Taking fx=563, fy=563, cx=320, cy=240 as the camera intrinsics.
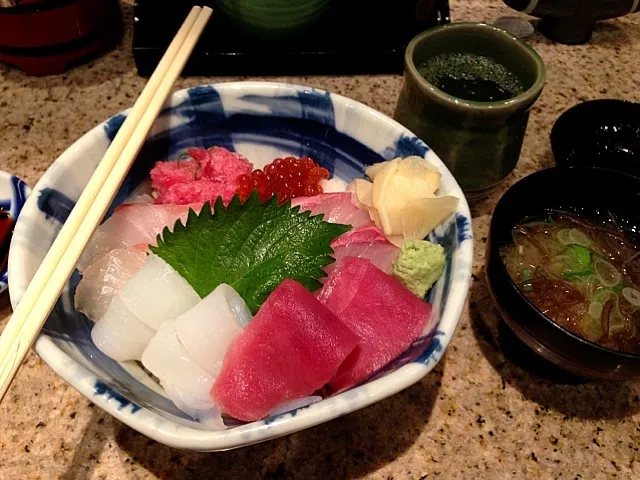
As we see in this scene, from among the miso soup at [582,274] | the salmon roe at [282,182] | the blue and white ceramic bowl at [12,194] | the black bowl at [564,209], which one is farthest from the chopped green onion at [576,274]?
the blue and white ceramic bowl at [12,194]

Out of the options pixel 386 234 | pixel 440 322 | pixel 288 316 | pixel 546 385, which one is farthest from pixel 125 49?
pixel 546 385

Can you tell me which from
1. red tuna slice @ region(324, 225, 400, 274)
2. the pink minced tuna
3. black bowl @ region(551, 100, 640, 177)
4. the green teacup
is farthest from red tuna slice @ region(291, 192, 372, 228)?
black bowl @ region(551, 100, 640, 177)

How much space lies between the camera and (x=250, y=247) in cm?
94

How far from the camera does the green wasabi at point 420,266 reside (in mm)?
894

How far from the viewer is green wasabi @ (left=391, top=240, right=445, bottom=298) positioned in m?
0.89

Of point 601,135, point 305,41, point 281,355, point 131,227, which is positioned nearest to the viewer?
point 281,355

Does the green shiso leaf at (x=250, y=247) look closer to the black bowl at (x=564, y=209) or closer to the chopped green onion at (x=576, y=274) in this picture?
the black bowl at (x=564, y=209)

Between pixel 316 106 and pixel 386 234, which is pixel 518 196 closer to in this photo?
pixel 386 234

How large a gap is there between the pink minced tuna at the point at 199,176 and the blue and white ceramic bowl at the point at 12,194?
30cm

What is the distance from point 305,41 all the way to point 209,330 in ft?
3.30

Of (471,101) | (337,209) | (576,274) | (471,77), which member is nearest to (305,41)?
(471,77)

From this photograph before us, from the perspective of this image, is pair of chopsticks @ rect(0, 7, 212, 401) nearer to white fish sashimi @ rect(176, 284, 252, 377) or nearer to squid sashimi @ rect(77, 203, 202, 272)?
squid sashimi @ rect(77, 203, 202, 272)

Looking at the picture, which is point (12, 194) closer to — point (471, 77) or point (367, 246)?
point (367, 246)

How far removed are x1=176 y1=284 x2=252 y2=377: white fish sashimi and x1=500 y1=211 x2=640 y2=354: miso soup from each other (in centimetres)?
55
